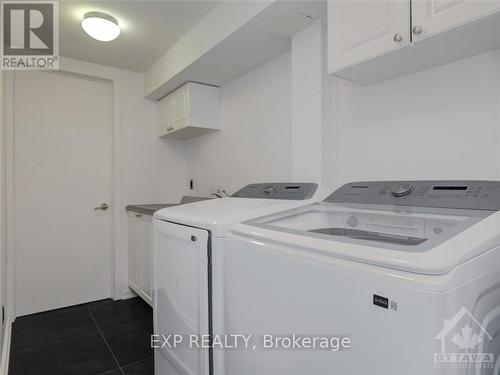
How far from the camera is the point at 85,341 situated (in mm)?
2174

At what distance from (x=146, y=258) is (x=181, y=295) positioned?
1397mm

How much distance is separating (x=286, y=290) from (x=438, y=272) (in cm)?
40

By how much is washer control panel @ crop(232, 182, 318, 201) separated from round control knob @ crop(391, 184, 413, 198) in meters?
0.42

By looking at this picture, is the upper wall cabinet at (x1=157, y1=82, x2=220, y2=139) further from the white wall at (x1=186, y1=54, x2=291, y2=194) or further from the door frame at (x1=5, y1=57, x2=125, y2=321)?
the door frame at (x1=5, y1=57, x2=125, y2=321)

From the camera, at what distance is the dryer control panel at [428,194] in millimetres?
947

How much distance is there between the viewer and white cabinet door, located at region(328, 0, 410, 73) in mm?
1085

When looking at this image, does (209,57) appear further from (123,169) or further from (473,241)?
(473,241)

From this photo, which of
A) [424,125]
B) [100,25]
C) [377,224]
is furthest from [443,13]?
[100,25]

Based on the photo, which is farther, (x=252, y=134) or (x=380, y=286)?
(x=252, y=134)

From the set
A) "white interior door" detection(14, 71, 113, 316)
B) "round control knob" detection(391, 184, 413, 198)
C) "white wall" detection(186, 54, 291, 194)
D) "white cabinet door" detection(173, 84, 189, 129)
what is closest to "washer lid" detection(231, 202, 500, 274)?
"round control knob" detection(391, 184, 413, 198)

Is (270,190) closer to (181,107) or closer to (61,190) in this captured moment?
(181,107)

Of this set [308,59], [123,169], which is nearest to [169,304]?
[308,59]

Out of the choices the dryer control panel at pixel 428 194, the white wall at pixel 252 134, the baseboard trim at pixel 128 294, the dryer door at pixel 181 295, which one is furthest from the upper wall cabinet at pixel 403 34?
the baseboard trim at pixel 128 294

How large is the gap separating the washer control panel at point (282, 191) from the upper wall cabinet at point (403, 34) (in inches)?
23.0
